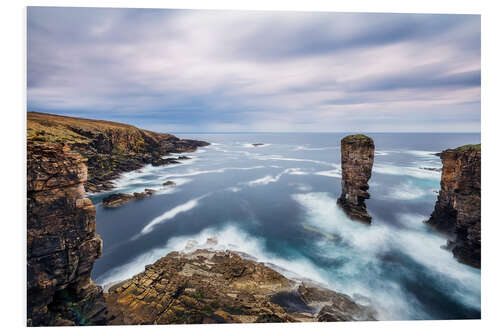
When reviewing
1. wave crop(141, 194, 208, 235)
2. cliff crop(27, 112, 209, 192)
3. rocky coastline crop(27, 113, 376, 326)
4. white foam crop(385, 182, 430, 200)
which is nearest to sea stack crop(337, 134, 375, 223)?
white foam crop(385, 182, 430, 200)

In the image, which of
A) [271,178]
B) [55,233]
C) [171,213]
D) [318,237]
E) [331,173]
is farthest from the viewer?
[331,173]

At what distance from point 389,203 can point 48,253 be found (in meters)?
21.5

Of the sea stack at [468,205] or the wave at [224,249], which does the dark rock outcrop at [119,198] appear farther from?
the sea stack at [468,205]

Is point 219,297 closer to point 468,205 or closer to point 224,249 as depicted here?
point 224,249

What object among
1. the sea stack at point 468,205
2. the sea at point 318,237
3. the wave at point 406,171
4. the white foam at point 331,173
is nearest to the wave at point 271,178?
the sea at point 318,237

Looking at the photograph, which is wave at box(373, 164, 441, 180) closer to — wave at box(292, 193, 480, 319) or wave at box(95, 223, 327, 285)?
wave at box(292, 193, 480, 319)

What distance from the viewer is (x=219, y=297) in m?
6.84

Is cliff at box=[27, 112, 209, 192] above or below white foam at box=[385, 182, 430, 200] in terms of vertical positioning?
above

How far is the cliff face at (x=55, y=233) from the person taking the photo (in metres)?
4.30

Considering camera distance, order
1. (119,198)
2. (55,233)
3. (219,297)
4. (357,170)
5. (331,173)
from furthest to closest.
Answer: (331,173) → (119,198) → (357,170) → (219,297) → (55,233)

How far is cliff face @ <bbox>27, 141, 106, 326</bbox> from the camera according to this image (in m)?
4.30

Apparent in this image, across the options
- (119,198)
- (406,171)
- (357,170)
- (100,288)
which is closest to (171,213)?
(119,198)

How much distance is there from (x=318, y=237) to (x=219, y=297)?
7978 mm

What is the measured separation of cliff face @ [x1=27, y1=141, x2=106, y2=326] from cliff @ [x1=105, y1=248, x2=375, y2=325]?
148cm
